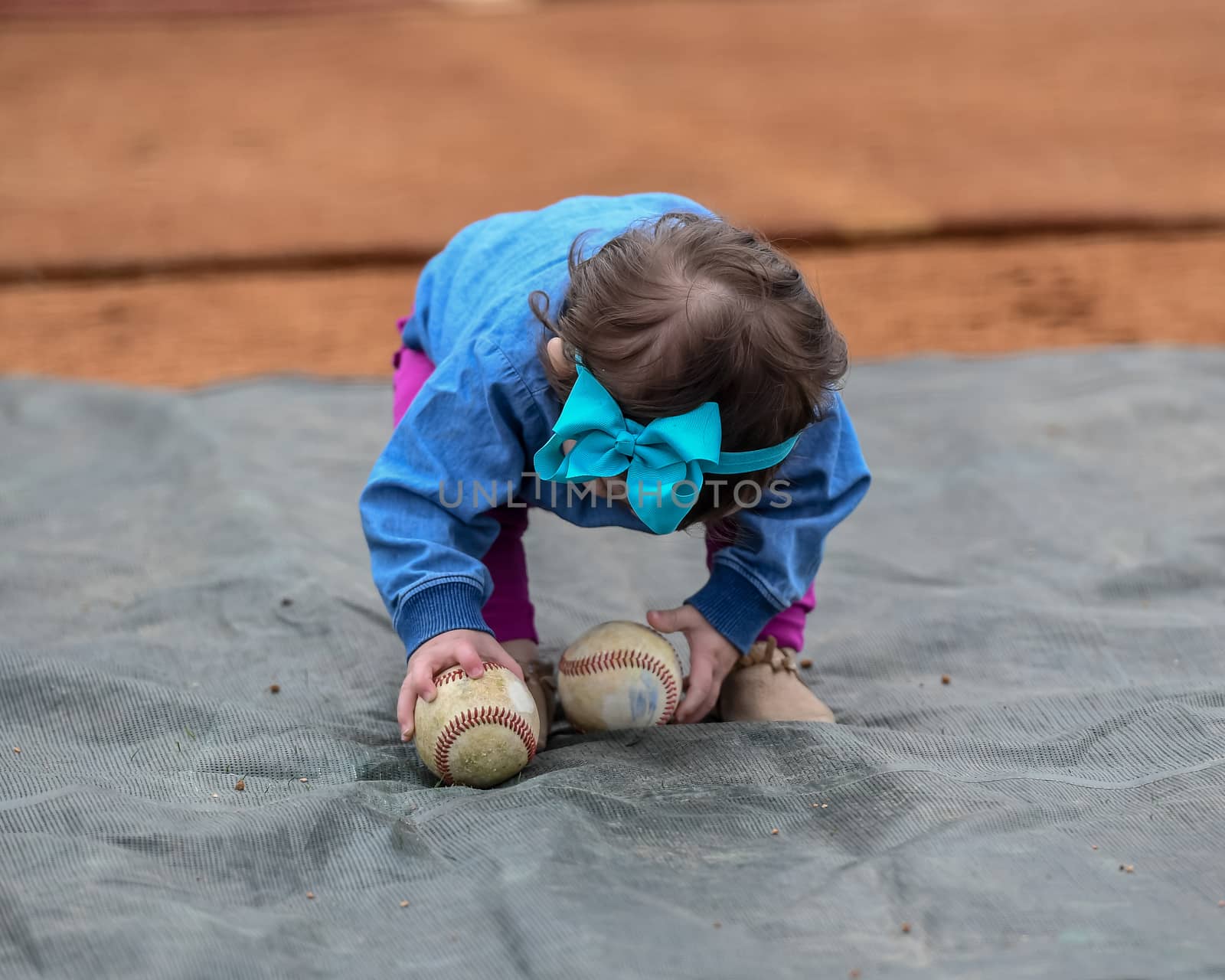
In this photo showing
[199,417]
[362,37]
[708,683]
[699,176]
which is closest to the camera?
[708,683]

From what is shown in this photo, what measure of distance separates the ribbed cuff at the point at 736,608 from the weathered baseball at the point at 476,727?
11.3 inches

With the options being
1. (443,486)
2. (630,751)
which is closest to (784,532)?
(630,751)

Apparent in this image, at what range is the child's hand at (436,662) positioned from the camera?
1610 mm

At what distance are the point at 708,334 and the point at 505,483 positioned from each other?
420 millimetres

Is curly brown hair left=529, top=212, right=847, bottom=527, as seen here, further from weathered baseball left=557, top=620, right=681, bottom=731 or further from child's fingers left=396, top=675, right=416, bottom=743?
child's fingers left=396, top=675, right=416, bottom=743

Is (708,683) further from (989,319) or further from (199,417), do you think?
(989,319)

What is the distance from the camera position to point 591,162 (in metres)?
5.05

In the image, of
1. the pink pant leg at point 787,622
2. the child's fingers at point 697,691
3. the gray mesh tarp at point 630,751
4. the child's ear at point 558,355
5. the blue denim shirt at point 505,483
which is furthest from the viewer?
the pink pant leg at point 787,622

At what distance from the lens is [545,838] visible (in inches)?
57.6

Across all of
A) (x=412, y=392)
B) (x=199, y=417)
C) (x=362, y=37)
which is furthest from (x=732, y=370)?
(x=362, y=37)

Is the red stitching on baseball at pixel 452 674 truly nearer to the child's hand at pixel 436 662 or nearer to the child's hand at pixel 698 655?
the child's hand at pixel 436 662

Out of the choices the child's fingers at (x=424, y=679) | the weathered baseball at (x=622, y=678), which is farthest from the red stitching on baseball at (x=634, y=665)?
the child's fingers at (x=424, y=679)

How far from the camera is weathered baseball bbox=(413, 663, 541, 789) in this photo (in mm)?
1590

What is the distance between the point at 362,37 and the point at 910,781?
5972 millimetres
